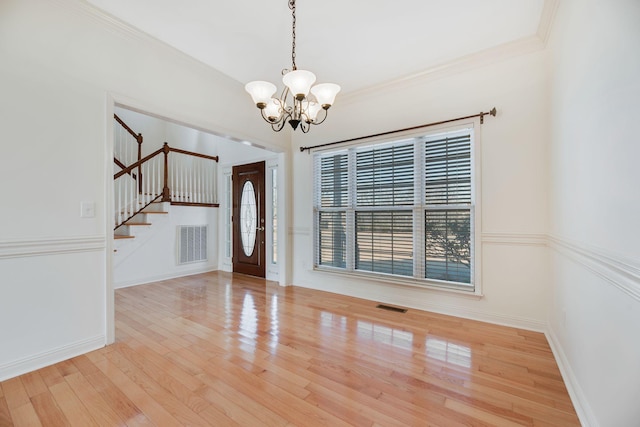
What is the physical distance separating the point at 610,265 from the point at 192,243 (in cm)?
580

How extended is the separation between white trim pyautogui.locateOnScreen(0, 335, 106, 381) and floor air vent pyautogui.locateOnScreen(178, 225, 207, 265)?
3.00 metres

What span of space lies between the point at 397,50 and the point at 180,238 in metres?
4.81

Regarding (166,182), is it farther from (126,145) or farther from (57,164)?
(57,164)

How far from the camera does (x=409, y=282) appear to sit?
3.45 meters

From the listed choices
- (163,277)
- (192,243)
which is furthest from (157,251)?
(192,243)

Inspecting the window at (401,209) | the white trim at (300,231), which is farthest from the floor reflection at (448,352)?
the white trim at (300,231)

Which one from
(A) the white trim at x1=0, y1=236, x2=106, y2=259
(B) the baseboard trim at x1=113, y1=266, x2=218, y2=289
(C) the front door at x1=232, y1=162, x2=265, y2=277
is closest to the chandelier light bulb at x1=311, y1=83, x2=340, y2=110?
(A) the white trim at x1=0, y1=236, x2=106, y2=259

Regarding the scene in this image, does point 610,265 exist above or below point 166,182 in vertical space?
below

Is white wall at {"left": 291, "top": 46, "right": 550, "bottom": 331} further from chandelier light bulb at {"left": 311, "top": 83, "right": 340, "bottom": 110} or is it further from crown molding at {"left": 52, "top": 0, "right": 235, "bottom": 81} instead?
crown molding at {"left": 52, "top": 0, "right": 235, "bottom": 81}

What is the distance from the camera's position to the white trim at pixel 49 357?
6.42 ft

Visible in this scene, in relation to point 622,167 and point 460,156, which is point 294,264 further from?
point 622,167

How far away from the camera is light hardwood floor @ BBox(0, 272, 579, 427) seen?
1608 millimetres

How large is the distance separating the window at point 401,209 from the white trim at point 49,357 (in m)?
2.74

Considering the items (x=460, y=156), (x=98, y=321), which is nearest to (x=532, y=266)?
(x=460, y=156)
